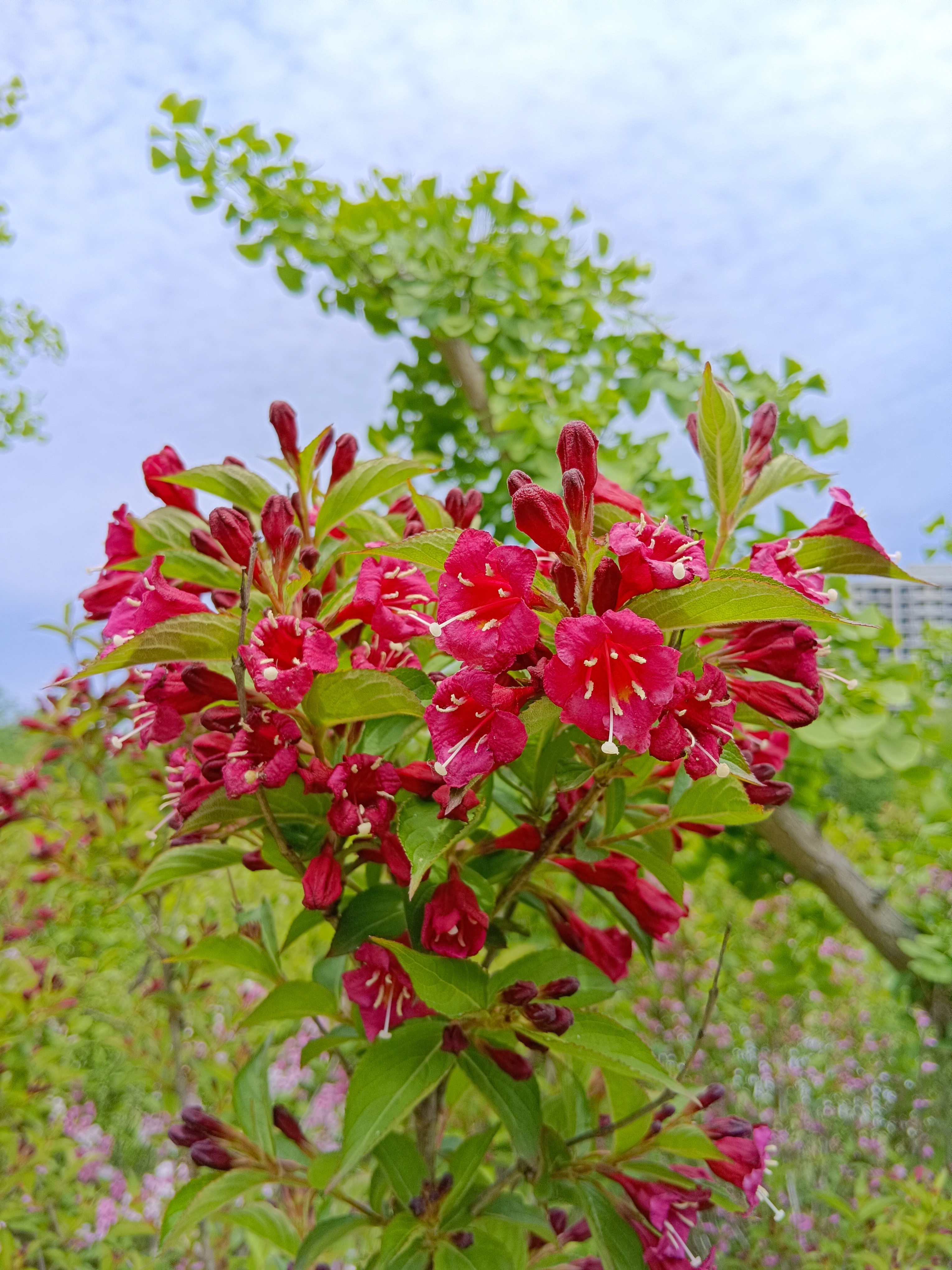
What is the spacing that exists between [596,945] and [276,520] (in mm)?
548

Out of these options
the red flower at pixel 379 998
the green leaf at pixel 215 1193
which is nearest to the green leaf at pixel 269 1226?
the green leaf at pixel 215 1193

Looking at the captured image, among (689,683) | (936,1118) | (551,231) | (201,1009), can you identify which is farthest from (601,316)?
(936,1118)

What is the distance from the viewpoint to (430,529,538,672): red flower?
0.56 meters

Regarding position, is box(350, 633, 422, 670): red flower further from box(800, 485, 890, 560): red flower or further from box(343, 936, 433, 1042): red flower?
box(800, 485, 890, 560): red flower

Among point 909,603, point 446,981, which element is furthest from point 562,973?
point 909,603

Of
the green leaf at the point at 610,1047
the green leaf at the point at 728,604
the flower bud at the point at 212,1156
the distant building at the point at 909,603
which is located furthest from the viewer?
the distant building at the point at 909,603

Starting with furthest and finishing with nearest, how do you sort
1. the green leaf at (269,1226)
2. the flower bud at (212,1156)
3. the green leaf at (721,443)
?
the green leaf at (269,1226) → the flower bud at (212,1156) → the green leaf at (721,443)

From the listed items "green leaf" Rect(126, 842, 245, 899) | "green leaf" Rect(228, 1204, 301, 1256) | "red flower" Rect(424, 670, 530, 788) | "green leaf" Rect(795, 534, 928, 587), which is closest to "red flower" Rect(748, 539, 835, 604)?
"green leaf" Rect(795, 534, 928, 587)

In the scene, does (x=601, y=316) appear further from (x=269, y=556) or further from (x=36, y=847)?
(x=36, y=847)

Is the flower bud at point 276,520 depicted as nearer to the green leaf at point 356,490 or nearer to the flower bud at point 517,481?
the green leaf at point 356,490

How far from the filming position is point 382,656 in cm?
80

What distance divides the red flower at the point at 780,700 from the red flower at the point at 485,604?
221mm

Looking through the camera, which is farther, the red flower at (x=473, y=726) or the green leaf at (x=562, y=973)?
the green leaf at (x=562, y=973)

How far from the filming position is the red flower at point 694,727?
0.58 metres
